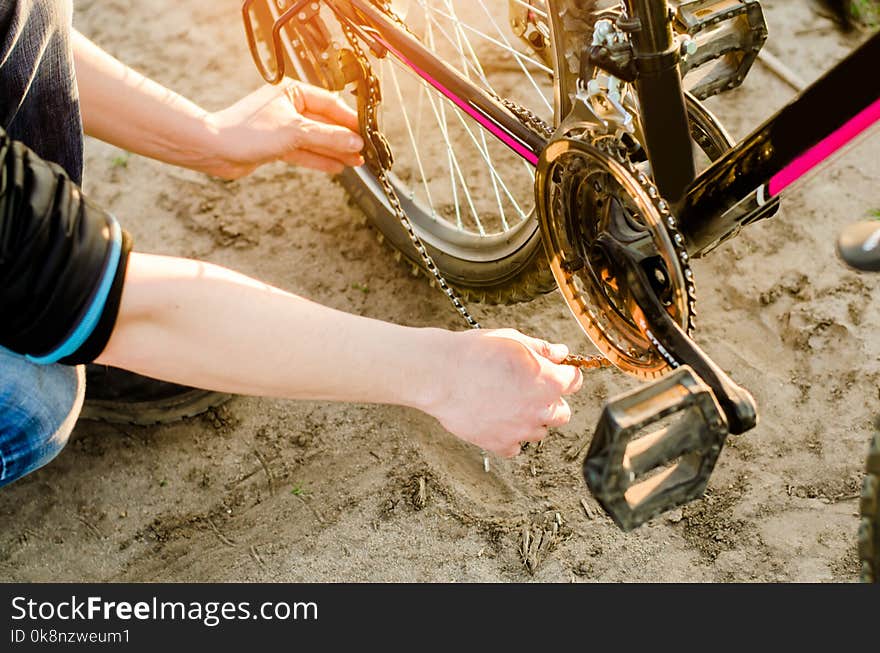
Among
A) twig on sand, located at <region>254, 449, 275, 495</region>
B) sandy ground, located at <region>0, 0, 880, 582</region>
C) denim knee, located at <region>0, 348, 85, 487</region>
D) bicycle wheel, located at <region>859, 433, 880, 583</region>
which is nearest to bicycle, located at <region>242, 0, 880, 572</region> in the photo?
bicycle wheel, located at <region>859, 433, 880, 583</region>

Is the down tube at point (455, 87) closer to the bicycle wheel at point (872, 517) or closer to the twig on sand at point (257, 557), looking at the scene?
the bicycle wheel at point (872, 517)

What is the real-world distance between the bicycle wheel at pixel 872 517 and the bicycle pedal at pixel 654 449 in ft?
0.55

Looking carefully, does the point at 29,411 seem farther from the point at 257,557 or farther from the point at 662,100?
the point at 662,100

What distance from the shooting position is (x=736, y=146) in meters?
1.25

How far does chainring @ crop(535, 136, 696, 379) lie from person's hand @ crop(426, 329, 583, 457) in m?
0.18

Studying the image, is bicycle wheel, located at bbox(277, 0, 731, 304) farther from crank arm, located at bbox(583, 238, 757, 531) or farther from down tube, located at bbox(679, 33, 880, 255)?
crank arm, located at bbox(583, 238, 757, 531)

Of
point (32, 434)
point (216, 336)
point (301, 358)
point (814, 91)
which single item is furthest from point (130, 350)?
point (814, 91)

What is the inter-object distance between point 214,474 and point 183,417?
17 cm

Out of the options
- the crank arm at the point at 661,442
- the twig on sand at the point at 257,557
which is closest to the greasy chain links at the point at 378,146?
the crank arm at the point at 661,442

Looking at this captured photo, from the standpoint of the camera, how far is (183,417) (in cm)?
194

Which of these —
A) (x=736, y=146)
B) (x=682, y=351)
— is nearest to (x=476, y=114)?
(x=736, y=146)

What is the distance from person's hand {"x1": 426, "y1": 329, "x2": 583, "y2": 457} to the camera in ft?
3.92

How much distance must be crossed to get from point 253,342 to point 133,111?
843 mm

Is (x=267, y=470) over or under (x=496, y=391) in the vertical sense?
under
